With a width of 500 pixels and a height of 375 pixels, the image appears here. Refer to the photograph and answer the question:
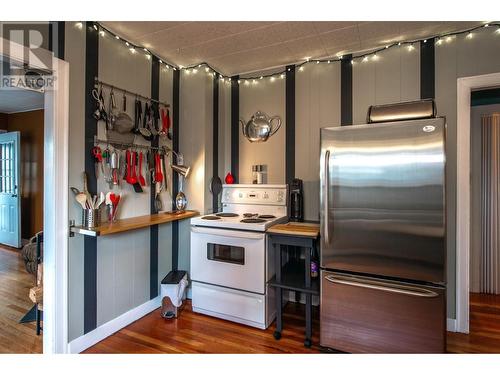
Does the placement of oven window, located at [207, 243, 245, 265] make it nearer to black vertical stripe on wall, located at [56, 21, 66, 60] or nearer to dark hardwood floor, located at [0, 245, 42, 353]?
dark hardwood floor, located at [0, 245, 42, 353]

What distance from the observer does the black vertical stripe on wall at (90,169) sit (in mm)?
1986

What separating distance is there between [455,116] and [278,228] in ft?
5.49

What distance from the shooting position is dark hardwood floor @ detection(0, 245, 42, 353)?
2031 mm

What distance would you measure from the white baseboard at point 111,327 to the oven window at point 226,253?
0.75 metres

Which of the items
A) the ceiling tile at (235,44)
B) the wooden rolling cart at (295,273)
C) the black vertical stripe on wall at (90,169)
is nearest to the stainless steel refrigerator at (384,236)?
the wooden rolling cart at (295,273)

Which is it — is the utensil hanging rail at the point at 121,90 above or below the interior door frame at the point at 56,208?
above

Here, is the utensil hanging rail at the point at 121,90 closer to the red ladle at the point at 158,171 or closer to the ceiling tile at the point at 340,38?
the red ladle at the point at 158,171

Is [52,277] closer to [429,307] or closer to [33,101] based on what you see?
A: [429,307]

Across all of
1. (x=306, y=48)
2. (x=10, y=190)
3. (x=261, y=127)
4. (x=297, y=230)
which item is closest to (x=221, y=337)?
(x=297, y=230)

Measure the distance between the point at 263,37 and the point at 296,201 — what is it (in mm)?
1461

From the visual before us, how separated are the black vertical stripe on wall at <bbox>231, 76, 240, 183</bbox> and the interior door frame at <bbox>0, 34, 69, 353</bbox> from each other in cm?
162

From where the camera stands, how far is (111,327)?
2.18 meters

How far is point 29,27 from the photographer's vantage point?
1635 mm

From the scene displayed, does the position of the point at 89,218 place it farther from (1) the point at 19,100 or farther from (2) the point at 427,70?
(1) the point at 19,100
